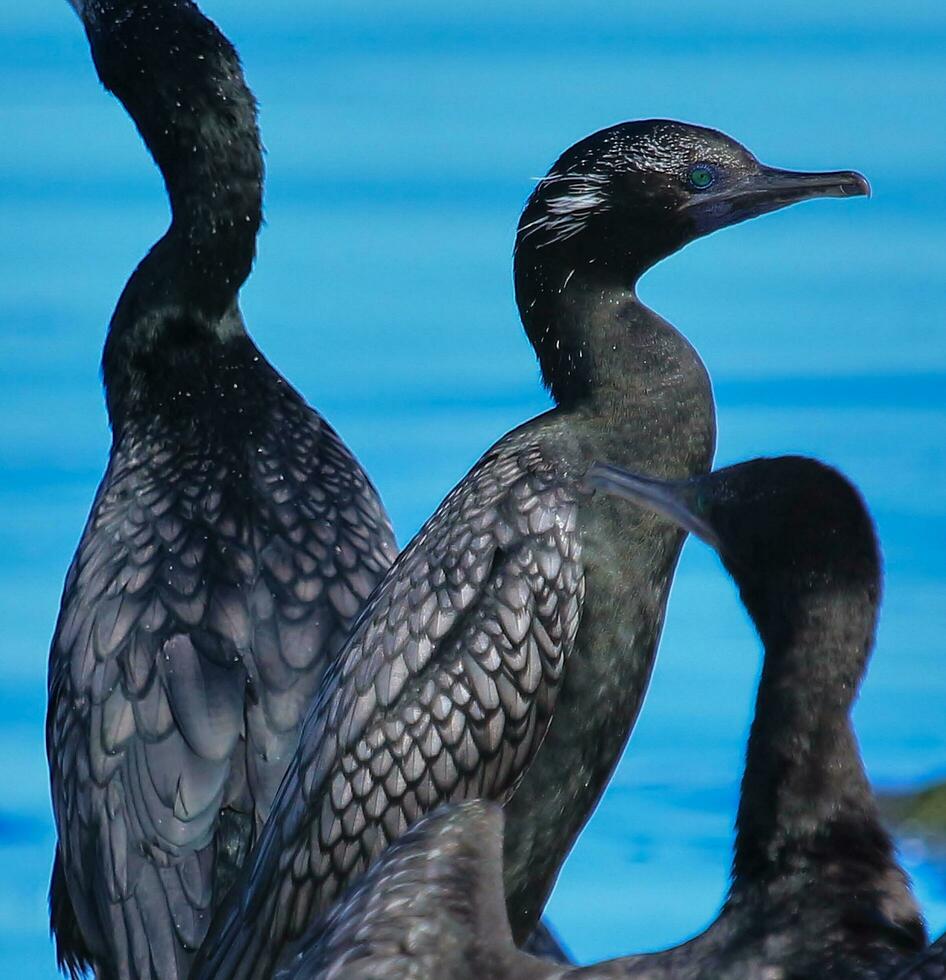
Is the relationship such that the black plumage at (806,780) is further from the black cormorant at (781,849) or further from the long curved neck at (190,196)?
the long curved neck at (190,196)

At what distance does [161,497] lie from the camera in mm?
5719

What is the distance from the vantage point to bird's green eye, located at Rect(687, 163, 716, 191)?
539 centimetres

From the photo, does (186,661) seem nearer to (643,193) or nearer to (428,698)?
(428,698)

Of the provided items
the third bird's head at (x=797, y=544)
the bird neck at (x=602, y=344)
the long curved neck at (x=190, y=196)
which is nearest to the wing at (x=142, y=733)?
the long curved neck at (x=190, y=196)

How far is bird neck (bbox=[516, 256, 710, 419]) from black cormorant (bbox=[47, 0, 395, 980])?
27.0 inches

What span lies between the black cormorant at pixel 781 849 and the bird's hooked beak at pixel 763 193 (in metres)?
1.35

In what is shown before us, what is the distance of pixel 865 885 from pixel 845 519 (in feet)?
1.83

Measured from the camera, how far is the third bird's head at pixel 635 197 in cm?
531

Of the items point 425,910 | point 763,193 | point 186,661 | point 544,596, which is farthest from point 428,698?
point 763,193

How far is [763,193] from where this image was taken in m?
5.48

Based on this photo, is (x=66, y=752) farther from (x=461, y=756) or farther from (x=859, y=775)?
(x=859, y=775)

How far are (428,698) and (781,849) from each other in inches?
46.9

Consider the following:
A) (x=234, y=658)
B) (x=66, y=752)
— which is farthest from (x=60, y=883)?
(x=234, y=658)

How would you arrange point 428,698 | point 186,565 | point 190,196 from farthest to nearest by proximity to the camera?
point 190,196, point 186,565, point 428,698
